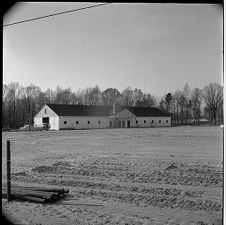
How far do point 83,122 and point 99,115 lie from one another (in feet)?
5.62

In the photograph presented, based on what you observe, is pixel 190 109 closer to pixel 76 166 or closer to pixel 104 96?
pixel 104 96

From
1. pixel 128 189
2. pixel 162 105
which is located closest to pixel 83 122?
pixel 162 105

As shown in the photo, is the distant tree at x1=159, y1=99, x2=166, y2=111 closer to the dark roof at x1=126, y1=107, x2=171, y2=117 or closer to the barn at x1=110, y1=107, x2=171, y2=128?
the barn at x1=110, y1=107, x2=171, y2=128

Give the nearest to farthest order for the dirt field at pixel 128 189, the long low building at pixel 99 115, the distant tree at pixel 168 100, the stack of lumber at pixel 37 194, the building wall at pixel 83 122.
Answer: the dirt field at pixel 128 189, the stack of lumber at pixel 37 194, the distant tree at pixel 168 100, the long low building at pixel 99 115, the building wall at pixel 83 122

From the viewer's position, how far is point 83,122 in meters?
8.76

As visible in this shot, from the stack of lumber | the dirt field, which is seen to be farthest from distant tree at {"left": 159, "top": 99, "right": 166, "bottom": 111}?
the stack of lumber

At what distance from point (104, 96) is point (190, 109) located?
200cm

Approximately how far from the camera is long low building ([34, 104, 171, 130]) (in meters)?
6.32

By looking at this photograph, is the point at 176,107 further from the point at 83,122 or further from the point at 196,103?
the point at 83,122

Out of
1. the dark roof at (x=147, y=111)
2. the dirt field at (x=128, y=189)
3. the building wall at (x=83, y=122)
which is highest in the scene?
the dark roof at (x=147, y=111)

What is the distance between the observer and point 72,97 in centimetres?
531

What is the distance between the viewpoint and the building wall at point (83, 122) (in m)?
7.57

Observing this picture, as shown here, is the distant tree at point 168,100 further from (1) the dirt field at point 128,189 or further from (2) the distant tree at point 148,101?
(1) the dirt field at point 128,189

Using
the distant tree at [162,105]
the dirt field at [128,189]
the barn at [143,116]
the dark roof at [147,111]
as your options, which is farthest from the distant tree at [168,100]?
the dirt field at [128,189]
